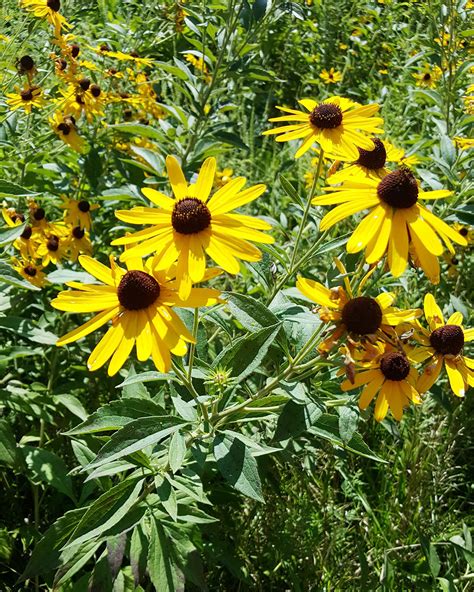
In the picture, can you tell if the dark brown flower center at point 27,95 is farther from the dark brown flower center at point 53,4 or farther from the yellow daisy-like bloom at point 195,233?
the yellow daisy-like bloom at point 195,233

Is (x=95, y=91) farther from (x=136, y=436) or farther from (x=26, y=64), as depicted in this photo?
(x=136, y=436)

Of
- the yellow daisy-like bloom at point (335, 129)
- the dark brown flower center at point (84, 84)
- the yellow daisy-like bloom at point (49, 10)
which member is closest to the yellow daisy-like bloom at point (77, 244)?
the dark brown flower center at point (84, 84)

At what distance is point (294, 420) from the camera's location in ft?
4.45

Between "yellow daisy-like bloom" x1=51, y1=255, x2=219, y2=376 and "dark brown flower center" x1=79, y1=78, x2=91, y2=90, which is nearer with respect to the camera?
"yellow daisy-like bloom" x1=51, y1=255, x2=219, y2=376

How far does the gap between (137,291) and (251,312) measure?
10.3 inches

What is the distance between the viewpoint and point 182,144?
2.58 m

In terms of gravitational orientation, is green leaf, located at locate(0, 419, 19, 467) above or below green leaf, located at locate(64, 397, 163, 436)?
below

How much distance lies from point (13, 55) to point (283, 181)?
85 centimetres

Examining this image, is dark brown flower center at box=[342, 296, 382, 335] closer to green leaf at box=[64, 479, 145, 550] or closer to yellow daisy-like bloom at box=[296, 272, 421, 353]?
yellow daisy-like bloom at box=[296, 272, 421, 353]

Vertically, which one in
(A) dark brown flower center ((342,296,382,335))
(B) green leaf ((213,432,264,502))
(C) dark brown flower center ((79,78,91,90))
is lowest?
(B) green leaf ((213,432,264,502))

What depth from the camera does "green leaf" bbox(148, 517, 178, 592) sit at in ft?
4.88

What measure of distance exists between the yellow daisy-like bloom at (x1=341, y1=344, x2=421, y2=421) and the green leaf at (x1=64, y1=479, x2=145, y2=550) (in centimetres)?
51

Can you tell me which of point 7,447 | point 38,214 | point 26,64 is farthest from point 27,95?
point 7,447

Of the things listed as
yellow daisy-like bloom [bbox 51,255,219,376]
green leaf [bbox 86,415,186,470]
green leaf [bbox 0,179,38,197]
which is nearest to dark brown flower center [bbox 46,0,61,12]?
green leaf [bbox 0,179,38,197]
